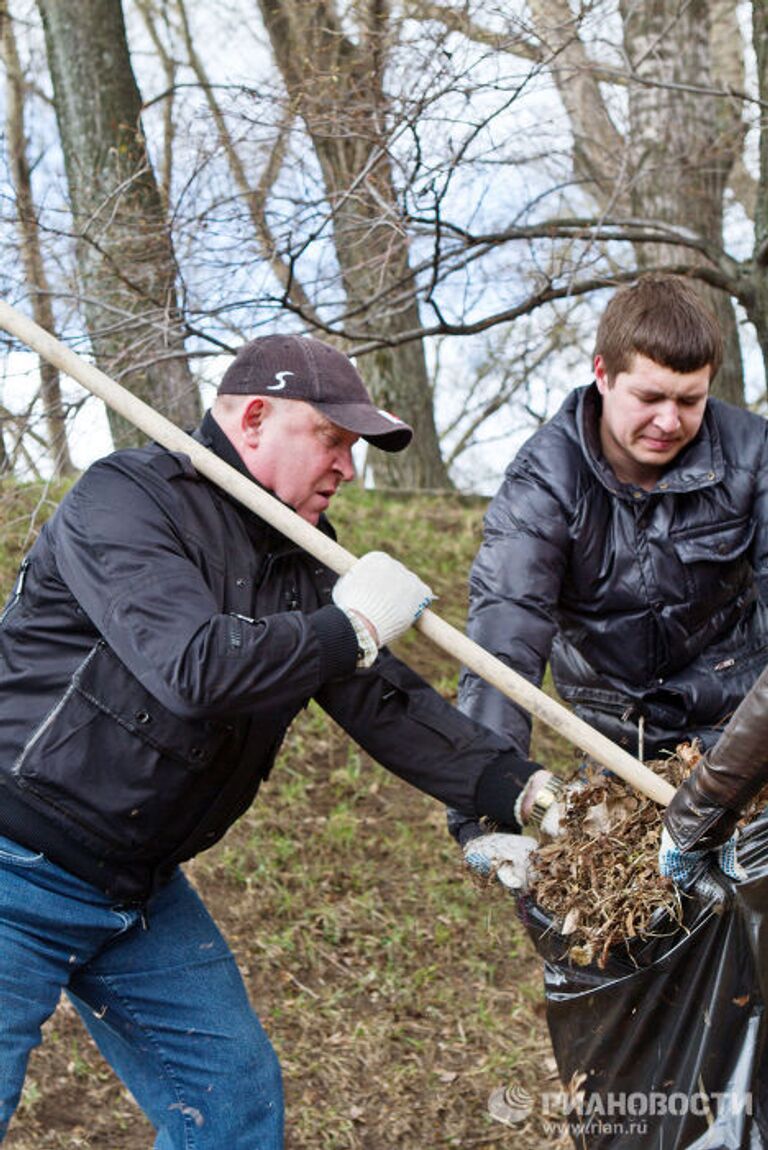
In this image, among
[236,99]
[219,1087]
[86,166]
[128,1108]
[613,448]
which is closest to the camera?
[219,1087]

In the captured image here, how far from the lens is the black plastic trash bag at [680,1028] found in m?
2.37

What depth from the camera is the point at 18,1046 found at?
248cm

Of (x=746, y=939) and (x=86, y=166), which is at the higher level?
(x=86, y=166)

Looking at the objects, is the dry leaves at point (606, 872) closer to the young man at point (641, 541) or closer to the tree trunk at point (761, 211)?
the young man at point (641, 541)

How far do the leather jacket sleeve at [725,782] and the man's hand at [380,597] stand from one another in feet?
2.15

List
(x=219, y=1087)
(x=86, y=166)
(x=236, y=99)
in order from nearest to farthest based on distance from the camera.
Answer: (x=219, y=1087) → (x=236, y=99) → (x=86, y=166)

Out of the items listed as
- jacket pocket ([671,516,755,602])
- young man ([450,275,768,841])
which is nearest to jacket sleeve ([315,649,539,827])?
young man ([450,275,768,841])

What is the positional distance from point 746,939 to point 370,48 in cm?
352

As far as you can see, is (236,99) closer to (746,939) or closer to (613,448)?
(613,448)

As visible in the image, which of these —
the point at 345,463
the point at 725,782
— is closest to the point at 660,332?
the point at 345,463

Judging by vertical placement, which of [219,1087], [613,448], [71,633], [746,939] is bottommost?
[219,1087]

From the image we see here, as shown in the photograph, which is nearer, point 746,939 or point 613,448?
point 746,939

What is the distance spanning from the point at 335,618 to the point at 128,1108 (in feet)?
7.79

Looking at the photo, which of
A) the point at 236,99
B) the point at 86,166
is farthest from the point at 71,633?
the point at 86,166
